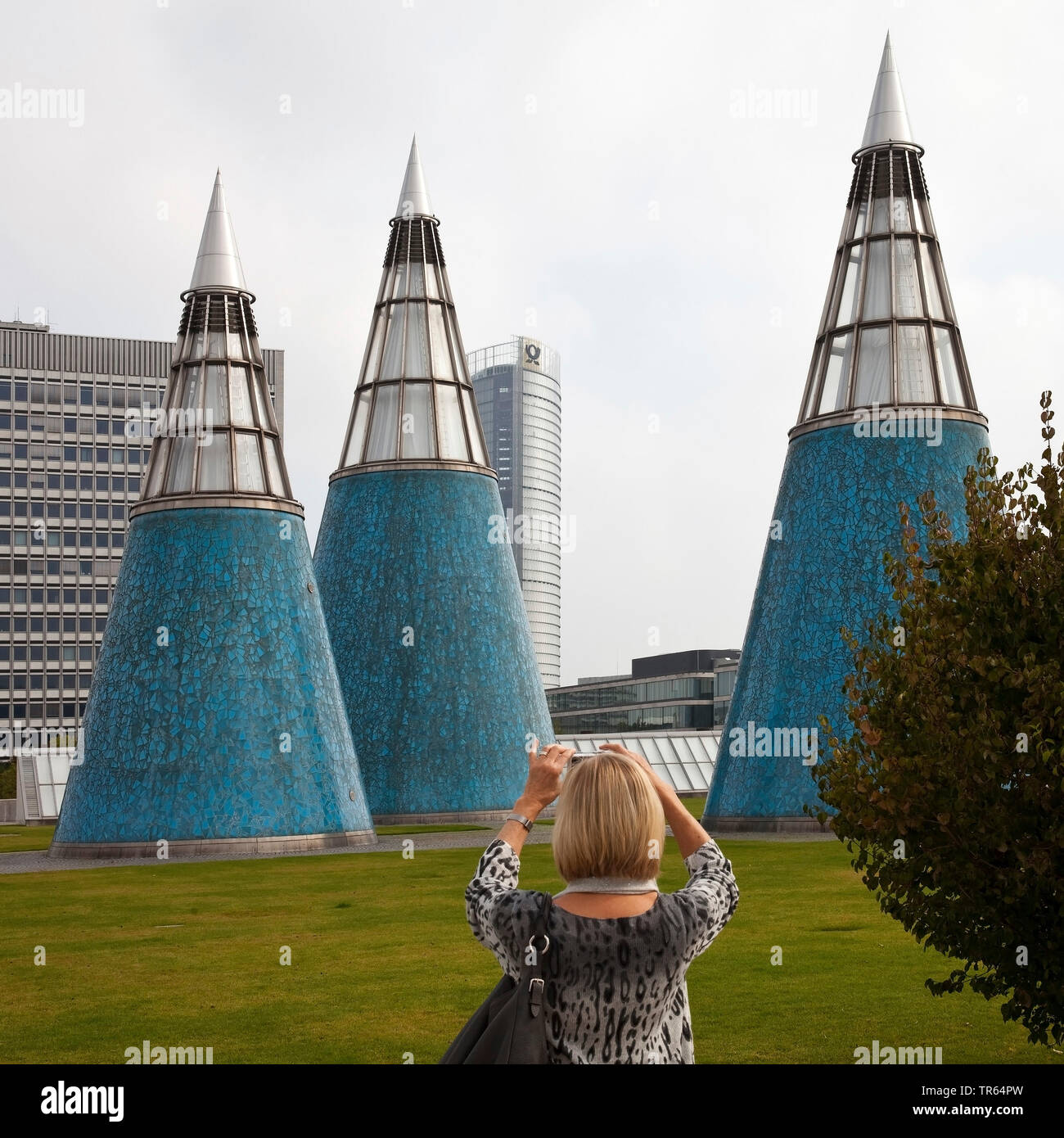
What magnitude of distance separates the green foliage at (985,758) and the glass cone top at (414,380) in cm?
2784

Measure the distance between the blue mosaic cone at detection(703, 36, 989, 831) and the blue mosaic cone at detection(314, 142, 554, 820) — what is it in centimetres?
704

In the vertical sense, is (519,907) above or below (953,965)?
above

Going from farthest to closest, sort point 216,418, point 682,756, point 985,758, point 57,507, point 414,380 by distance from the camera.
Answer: point 57,507, point 682,756, point 414,380, point 216,418, point 985,758

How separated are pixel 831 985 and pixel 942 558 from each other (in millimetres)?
4716

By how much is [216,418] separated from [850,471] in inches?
530

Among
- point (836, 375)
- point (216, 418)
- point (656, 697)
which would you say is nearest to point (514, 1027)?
point (216, 418)

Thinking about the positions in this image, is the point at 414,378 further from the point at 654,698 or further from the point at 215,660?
the point at 654,698

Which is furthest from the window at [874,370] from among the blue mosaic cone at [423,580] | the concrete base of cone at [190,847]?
the concrete base of cone at [190,847]

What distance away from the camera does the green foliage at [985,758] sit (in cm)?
764

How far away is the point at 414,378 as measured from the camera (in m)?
35.8

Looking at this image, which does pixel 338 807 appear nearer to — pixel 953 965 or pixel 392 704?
pixel 392 704

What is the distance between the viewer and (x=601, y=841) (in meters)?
3.98
